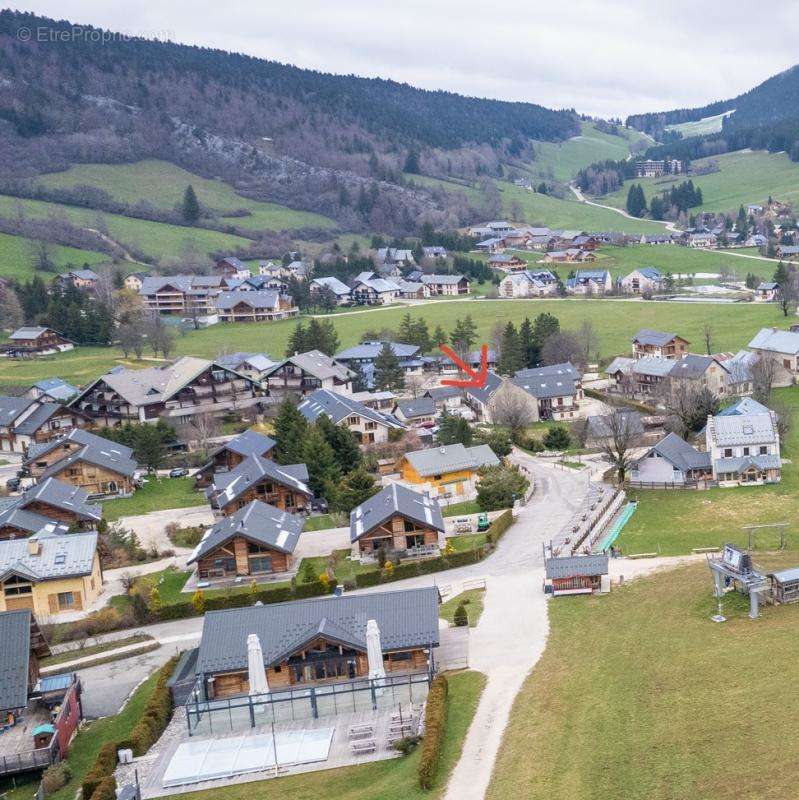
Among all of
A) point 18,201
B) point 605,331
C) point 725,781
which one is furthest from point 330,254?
point 725,781

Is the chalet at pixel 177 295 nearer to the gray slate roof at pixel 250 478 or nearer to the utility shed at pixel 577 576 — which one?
the gray slate roof at pixel 250 478

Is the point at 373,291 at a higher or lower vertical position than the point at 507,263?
lower

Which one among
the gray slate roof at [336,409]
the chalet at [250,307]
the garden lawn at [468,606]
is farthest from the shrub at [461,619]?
the chalet at [250,307]

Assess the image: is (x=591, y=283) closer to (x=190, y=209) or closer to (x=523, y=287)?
(x=523, y=287)

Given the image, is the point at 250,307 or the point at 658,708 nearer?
the point at 658,708

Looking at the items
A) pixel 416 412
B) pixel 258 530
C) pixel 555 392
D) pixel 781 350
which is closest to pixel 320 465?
pixel 258 530

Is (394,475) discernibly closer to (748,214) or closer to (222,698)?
(222,698)

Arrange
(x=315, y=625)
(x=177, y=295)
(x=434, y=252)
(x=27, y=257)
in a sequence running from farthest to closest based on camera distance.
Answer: (x=434, y=252), (x=27, y=257), (x=177, y=295), (x=315, y=625)

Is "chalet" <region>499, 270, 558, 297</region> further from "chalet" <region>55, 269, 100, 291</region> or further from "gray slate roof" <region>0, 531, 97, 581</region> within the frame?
"gray slate roof" <region>0, 531, 97, 581</region>
